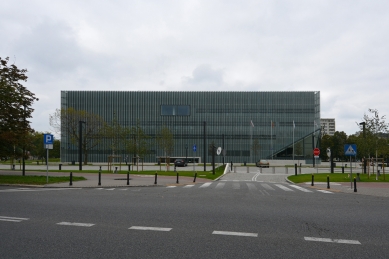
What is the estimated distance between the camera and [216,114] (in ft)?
307

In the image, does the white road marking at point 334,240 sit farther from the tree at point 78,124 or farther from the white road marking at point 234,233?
the tree at point 78,124

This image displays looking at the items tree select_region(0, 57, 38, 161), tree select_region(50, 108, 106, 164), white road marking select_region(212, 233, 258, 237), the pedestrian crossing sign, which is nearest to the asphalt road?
white road marking select_region(212, 233, 258, 237)

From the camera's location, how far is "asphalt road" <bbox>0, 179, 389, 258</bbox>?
639 centimetres

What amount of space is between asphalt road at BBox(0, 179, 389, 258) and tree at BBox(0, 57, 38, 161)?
15.5 m

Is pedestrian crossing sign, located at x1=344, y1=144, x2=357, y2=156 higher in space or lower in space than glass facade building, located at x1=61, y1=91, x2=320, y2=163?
lower

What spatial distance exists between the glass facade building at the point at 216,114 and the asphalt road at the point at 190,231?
A: 81.1 metres

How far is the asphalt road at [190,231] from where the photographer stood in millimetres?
6391

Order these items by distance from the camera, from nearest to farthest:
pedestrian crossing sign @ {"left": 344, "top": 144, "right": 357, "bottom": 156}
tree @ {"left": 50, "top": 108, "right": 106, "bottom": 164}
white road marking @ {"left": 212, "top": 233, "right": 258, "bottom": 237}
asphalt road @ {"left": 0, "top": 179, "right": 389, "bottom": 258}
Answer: asphalt road @ {"left": 0, "top": 179, "right": 389, "bottom": 258} → white road marking @ {"left": 212, "top": 233, "right": 258, "bottom": 237} → pedestrian crossing sign @ {"left": 344, "top": 144, "right": 357, "bottom": 156} → tree @ {"left": 50, "top": 108, "right": 106, "bottom": 164}

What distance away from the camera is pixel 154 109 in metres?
93.6

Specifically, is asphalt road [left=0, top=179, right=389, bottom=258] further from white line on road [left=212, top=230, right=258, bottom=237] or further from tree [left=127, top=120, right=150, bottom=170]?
tree [left=127, top=120, right=150, bottom=170]

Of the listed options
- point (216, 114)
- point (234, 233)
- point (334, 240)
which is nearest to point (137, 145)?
point (234, 233)

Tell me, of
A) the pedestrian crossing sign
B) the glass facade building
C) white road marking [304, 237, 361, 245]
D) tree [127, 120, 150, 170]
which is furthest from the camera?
the glass facade building

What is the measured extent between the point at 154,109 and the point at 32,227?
85.8 m

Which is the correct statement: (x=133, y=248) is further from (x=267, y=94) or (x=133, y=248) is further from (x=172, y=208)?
(x=267, y=94)
